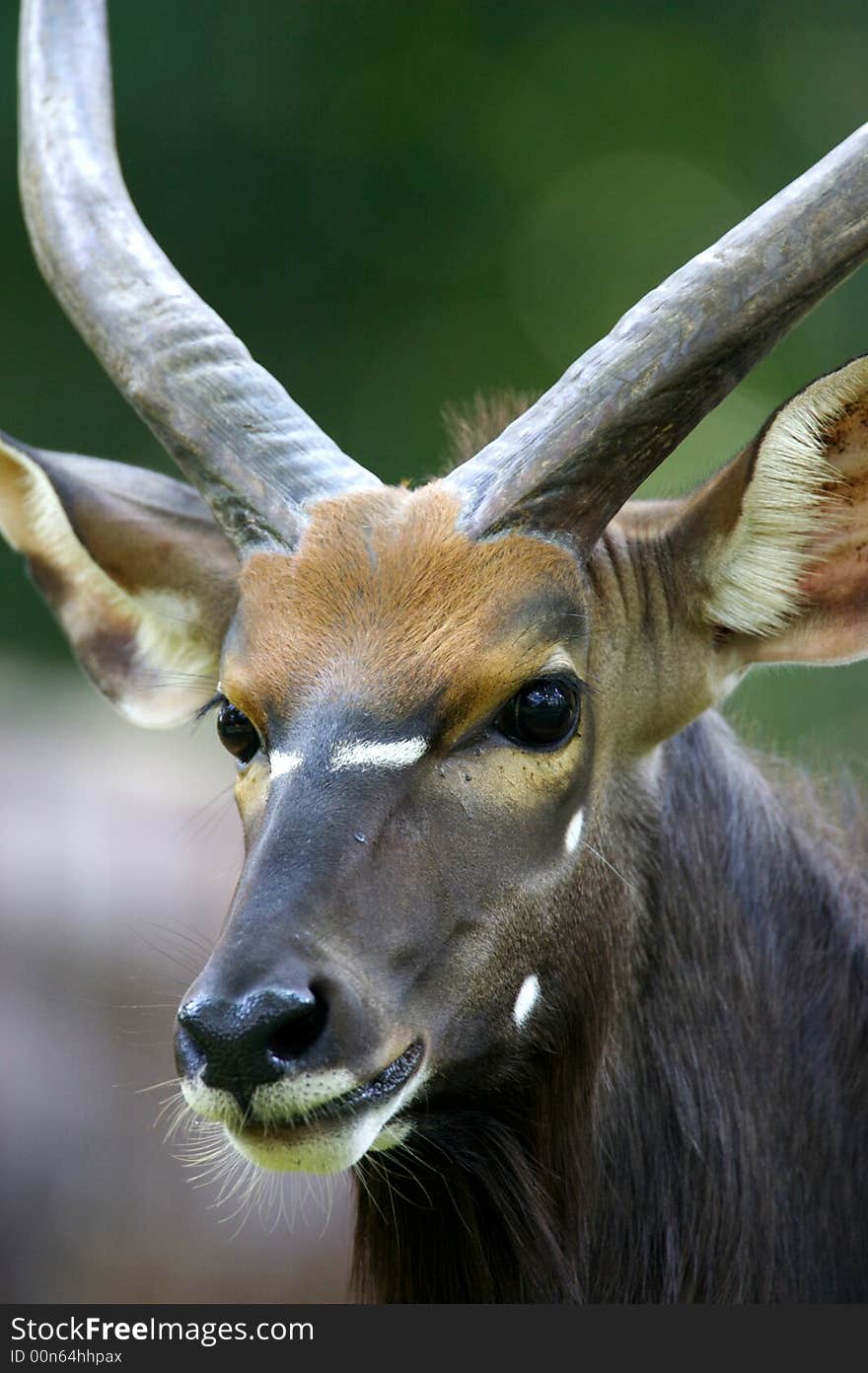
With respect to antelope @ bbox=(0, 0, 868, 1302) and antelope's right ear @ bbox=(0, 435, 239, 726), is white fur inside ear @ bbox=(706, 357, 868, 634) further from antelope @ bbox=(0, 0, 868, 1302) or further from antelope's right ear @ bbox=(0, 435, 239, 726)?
antelope's right ear @ bbox=(0, 435, 239, 726)

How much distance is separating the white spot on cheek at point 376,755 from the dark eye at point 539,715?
222mm

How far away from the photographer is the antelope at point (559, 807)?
3.19 m

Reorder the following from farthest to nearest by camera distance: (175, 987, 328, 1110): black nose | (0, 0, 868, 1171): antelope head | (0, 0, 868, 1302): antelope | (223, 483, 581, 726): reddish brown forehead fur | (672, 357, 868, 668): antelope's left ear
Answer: (672, 357, 868, 668): antelope's left ear → (223, 483, 581, 726): reddish brown forehead fur → (0, 0, 868, 1302): antelope → (0, 0, 868, 1171): antelope head → (175, 987, 328, 1110): black nose

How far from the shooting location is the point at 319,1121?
294 cm

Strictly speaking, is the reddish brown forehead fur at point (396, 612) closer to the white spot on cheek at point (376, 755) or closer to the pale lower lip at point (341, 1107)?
the white spot on cheek at point (376, 755)

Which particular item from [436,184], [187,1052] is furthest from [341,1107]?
[436,184]

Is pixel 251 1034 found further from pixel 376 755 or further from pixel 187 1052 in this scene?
pixel 376 755

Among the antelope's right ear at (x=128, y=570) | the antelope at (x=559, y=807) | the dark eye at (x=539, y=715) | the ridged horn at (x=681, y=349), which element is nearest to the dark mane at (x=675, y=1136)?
the antelope at (x=559, y=807)

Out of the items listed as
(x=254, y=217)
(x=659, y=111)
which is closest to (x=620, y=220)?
(x=659, y=111)

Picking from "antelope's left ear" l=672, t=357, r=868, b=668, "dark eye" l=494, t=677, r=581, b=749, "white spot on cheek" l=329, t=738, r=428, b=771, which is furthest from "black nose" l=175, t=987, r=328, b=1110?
"antelope's left ear" l=672, t=357, r=868, b=668

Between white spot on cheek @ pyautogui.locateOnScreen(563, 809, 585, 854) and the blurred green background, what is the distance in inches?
346

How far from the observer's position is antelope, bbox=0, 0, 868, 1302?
319 cm

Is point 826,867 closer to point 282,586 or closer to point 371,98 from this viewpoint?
point 282,586

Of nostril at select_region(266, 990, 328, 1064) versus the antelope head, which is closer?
nostril at select_region(266, 990, 328, 1064)
